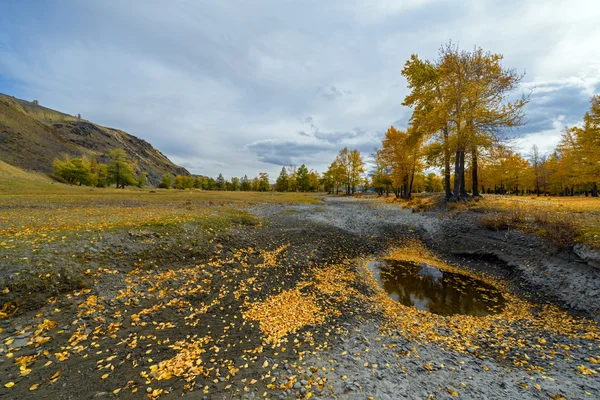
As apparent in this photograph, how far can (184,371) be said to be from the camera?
566cm

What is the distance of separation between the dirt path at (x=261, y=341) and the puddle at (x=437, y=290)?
30.8 inches

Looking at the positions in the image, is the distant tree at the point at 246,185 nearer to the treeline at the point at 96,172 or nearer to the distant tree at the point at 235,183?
the distant tree at the point at 235,183

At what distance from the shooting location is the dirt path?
528 cm

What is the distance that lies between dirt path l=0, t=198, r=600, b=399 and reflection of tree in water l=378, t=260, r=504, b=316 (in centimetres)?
81

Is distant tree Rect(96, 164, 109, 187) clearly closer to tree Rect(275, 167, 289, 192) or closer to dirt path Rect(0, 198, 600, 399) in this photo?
tree Rect(275, 167, 289, 192)

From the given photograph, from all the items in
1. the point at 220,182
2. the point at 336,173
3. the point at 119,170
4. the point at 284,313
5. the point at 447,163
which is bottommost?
the point at 284,313

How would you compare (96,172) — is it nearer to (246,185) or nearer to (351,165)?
(246,185)

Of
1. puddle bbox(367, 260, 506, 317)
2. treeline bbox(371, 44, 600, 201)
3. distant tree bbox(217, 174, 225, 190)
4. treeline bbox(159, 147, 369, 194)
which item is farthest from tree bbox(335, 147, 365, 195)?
distant tree bbox(217, 174, 225, 190)

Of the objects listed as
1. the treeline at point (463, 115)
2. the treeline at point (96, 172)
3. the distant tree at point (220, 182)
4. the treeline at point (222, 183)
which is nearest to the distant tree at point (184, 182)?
the treeline at point (222, 183)

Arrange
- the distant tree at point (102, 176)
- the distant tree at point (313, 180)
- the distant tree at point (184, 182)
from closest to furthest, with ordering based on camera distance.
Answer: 1. the distant tree at point (102, 176)
2. the distant tree at point (313, 180)
3. the distant tree at point (184, 182)

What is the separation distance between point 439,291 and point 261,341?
9.37 m

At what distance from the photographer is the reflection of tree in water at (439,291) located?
390 inches

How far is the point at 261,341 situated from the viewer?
278 inches

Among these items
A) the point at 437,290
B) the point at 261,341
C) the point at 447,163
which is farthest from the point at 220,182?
the point at 261,341
